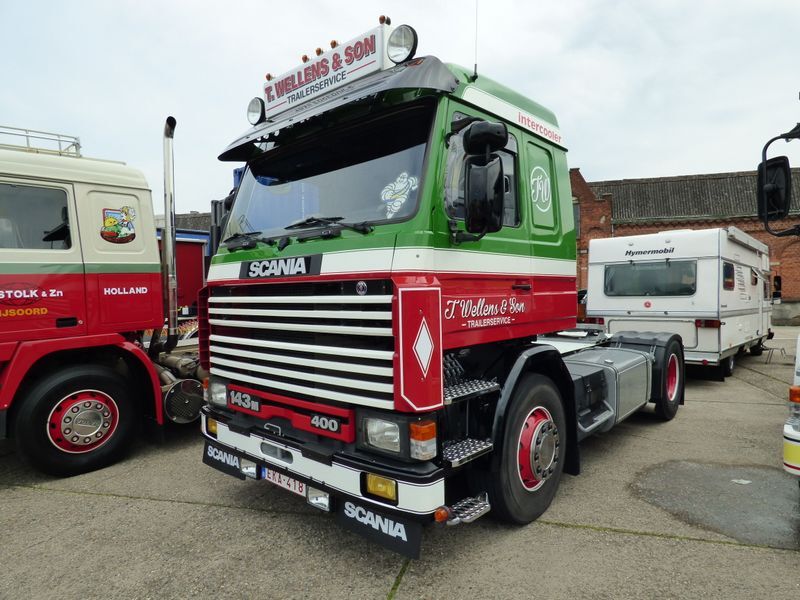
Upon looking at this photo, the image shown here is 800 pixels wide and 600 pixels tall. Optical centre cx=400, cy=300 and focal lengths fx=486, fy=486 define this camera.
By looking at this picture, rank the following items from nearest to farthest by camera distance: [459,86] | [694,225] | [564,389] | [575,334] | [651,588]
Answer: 1. [651,588]
2. [459,86]
3. [564,389]
4. [575,334]
5. [694,225]

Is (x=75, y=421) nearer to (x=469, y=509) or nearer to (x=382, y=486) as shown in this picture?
(x=382, y=486)

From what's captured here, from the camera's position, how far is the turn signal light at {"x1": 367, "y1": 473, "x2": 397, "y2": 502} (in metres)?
2.51

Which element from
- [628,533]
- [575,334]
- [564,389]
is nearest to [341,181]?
[564,389]

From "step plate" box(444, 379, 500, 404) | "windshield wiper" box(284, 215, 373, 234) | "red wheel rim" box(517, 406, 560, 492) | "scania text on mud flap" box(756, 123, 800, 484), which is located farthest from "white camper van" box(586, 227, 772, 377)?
"windshield wiper" box(284, 215, 373, 234)

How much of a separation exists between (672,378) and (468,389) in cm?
483

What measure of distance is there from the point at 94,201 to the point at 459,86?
376 centimetres

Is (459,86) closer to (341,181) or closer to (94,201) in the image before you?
(341,181)

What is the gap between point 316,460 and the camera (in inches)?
112

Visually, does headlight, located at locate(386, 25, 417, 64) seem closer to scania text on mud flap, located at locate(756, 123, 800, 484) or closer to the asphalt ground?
scania text on mud flap, located at locate(756, 123, 800, 484)

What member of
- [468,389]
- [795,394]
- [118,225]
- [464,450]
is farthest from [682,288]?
[118,225]

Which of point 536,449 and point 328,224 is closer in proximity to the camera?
point 328,224

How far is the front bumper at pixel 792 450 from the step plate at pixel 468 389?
1.77 metres

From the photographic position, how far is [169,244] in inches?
199

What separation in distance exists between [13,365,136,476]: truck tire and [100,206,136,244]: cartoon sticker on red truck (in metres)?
1.26
